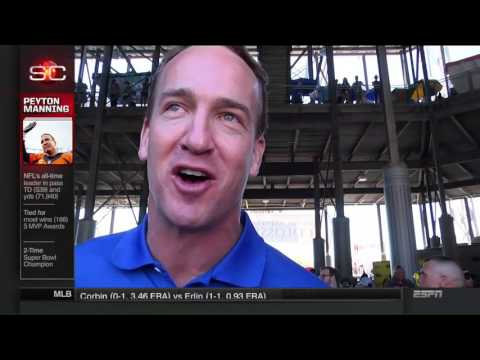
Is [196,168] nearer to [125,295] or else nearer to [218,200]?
[218,200]

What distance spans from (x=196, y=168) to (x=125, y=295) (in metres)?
1.00

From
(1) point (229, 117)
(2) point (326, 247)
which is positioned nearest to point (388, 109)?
(2) point (326, 247)

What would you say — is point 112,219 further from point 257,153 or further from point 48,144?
point 257,153

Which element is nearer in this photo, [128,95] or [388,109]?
[128,95]

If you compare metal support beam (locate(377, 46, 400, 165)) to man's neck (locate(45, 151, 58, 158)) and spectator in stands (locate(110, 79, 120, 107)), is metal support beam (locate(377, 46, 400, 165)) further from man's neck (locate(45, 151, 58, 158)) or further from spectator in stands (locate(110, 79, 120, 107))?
man's neck (locate(45, 151, 58, 158))

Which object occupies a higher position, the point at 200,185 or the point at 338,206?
the point at 200,185

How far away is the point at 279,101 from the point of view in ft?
11.4

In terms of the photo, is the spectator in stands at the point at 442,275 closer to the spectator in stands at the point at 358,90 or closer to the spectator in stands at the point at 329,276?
the spectator in stands at the point at 329,276

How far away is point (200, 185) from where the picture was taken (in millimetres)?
3211

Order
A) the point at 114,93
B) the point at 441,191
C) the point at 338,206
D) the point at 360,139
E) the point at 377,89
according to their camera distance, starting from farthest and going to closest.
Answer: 1. the point at 441,191
2. the point at 360,139
3. the point at 377,89
4. the point at 338,206
5. the point at 114,93

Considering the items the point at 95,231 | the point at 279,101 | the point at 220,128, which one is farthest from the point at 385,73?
the point at 95,231

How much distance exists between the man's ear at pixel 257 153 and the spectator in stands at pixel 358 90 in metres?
1.28

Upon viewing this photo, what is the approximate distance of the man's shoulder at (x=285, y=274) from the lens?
3.06 metres

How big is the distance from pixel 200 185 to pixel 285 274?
874mm
